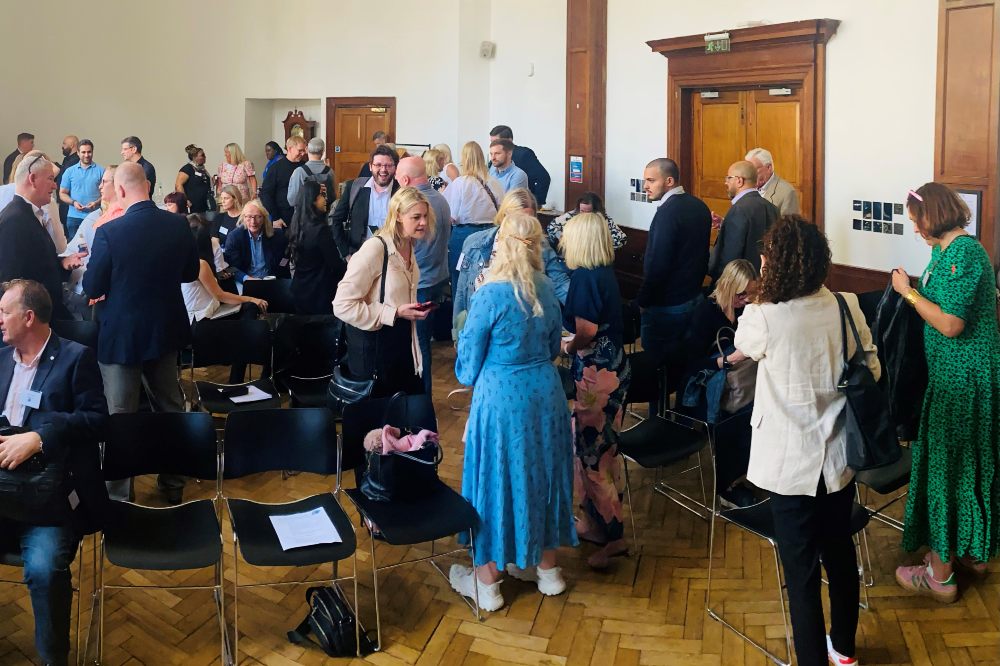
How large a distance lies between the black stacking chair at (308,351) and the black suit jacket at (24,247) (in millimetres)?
1263

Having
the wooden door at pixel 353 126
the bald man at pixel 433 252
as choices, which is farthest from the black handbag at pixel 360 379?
the wooden door at pixel 353 126

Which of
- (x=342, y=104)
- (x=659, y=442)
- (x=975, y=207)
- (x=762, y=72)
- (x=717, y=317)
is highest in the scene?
(x=342, y=104)

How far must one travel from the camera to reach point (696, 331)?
4.92 m

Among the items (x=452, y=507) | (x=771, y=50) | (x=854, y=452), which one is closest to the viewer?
(x=854, y=452)

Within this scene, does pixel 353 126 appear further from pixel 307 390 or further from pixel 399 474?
pixel 399 474

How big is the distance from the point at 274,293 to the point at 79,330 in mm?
1655

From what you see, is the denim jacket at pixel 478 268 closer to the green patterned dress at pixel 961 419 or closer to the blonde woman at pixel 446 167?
the green patterned dress at pixel 961 419

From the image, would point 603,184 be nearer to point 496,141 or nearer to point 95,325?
point 496,141

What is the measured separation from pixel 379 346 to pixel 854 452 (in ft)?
7.27

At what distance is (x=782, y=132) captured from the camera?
26.4 ft

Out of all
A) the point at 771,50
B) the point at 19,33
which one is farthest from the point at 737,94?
the point at 19,33

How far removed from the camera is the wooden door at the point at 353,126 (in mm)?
13242

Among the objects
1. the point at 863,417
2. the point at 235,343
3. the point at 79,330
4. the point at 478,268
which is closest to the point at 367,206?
the point at 478,268

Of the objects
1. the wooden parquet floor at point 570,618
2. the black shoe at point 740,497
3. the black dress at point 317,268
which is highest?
the black dress at point 317,268
